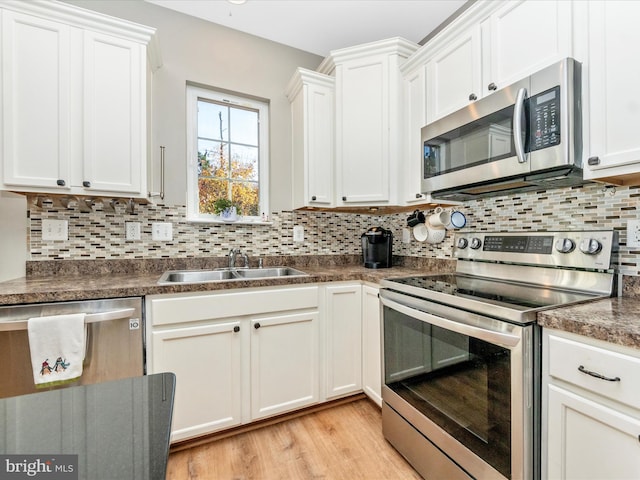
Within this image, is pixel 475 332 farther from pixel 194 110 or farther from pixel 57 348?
pixel 194 110

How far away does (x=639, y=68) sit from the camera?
41.3 inches

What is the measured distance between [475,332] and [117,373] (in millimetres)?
1571

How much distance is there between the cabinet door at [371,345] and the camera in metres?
1.82

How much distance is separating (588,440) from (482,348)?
13.8 inches

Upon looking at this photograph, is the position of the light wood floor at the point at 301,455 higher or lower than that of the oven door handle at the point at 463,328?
lower

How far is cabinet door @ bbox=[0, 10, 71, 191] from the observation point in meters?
1.50

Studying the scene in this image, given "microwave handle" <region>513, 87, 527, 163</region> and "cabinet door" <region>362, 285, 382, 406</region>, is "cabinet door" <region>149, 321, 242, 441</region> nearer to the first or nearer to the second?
"cabinet door" <region>362, 285, 382, 406</region>

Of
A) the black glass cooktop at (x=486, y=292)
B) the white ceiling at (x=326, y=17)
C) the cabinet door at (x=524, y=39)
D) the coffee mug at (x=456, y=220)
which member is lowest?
the black glass cooktop at (x=486, y=292)

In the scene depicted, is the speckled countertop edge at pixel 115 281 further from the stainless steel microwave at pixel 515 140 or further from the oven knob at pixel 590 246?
the oven knob at pixel 590 246

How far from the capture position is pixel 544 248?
1470mm

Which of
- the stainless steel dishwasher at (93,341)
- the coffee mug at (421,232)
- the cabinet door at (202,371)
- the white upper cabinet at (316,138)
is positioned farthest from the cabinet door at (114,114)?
the coffee mug at (421,232)

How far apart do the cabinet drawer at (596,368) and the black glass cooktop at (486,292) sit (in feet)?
0.50

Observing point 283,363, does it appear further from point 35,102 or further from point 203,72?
point 203,72
